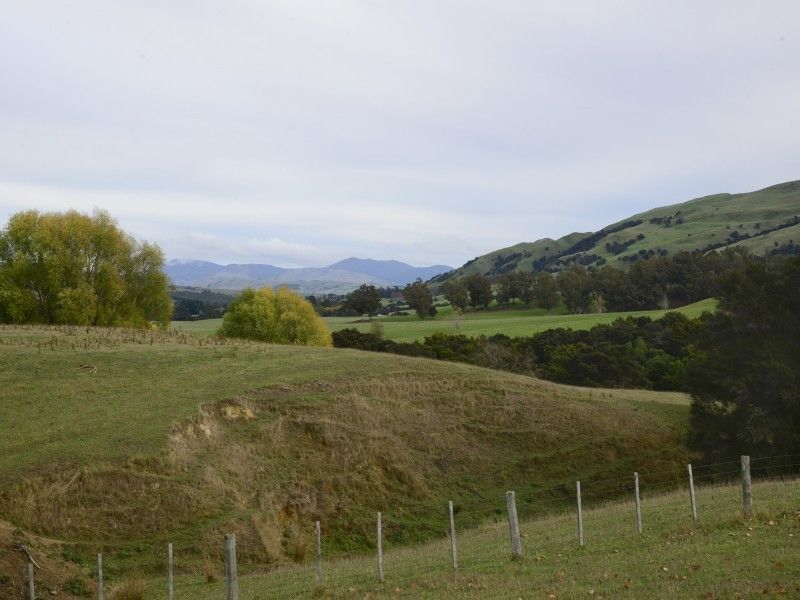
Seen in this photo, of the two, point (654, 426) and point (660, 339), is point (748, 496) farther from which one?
point (660, 339)

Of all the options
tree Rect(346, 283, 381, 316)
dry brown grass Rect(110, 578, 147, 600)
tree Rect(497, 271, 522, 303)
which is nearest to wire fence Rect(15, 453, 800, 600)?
dry brown grass Rect(110, 578, 147, 600)

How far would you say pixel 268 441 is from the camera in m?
34.3

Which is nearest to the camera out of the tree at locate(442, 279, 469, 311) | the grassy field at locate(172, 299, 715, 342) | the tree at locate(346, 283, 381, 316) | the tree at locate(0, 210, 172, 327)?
the tree at locate(0, 210, 172, 327)

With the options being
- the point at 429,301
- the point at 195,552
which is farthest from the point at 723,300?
the point at 429,301

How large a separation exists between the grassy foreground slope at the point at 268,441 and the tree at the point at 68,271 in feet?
47.8

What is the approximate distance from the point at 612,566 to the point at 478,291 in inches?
5883

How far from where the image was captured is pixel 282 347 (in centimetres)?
5062

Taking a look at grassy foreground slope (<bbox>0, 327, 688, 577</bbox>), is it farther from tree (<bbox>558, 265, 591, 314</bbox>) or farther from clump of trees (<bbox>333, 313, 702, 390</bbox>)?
tree (<bbox>558, 265, 591, 314</bbox>)

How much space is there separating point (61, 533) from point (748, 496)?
861 inches

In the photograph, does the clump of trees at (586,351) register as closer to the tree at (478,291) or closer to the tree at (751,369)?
the tree at (751,369)

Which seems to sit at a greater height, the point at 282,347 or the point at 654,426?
the point at 282,347

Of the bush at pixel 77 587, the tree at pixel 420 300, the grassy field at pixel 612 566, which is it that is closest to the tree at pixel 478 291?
the tree at pixel 420 300

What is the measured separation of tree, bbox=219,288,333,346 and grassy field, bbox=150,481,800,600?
6141 centimetres

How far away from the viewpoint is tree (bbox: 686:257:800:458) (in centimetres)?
3750
